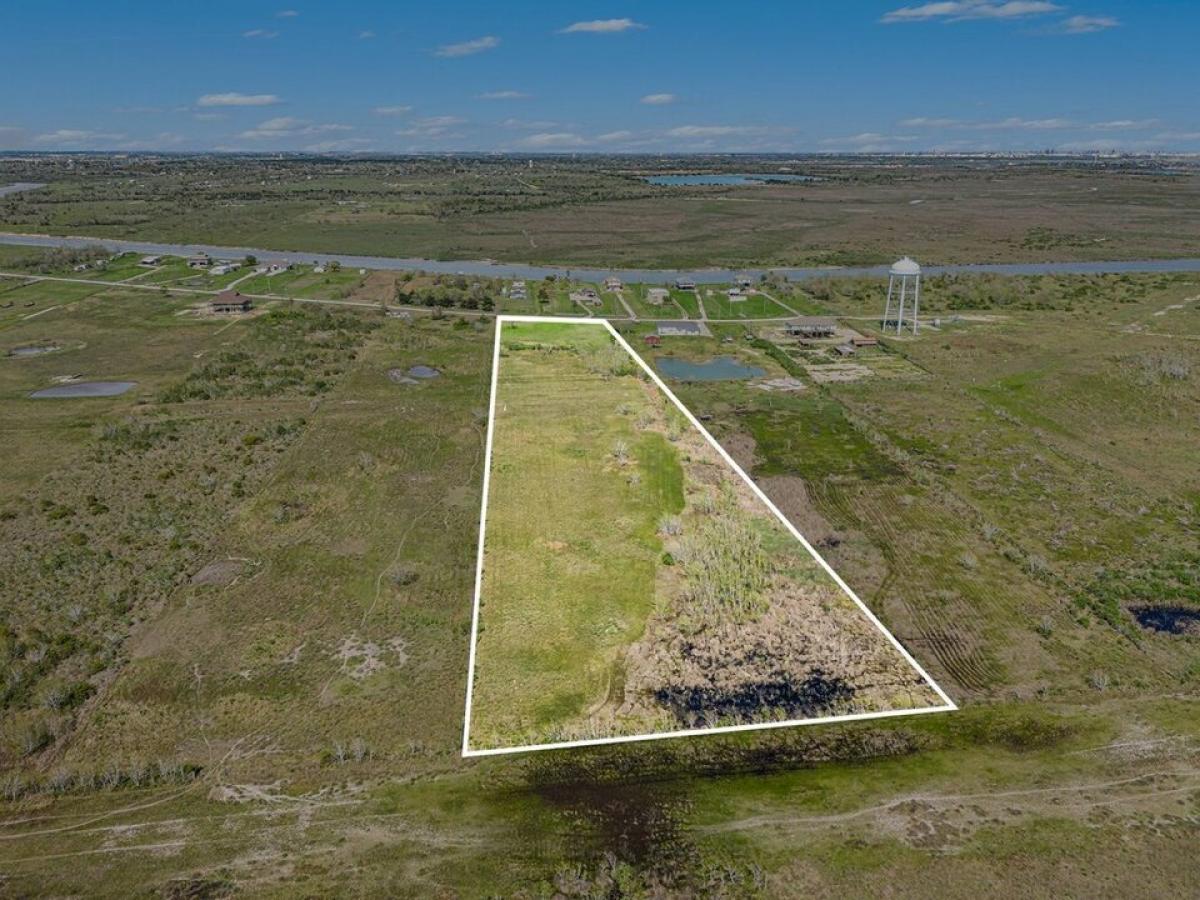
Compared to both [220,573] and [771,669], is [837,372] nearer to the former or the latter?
[771,669]

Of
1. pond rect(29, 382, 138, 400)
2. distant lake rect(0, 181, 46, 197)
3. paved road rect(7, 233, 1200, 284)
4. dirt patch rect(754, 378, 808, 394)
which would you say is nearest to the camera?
pond rect(29, 382, 138, 400)

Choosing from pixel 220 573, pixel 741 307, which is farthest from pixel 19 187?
pixel 220 573

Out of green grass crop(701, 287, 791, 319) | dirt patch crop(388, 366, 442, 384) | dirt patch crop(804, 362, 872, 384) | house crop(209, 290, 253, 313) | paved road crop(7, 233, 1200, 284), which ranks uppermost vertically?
paved road crop(7, 233, 1200, 284)

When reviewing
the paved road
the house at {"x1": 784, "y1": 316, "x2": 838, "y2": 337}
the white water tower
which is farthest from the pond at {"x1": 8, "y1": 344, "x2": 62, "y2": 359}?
the white water tower

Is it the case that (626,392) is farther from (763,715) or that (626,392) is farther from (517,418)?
(763,715)

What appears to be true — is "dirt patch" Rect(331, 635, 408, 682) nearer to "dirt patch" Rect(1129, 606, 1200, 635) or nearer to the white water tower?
"dirt patch" Rect(1129, 606, 1200, 635)

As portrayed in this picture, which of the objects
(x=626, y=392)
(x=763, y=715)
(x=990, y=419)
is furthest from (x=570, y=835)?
(x=990, y=419)
